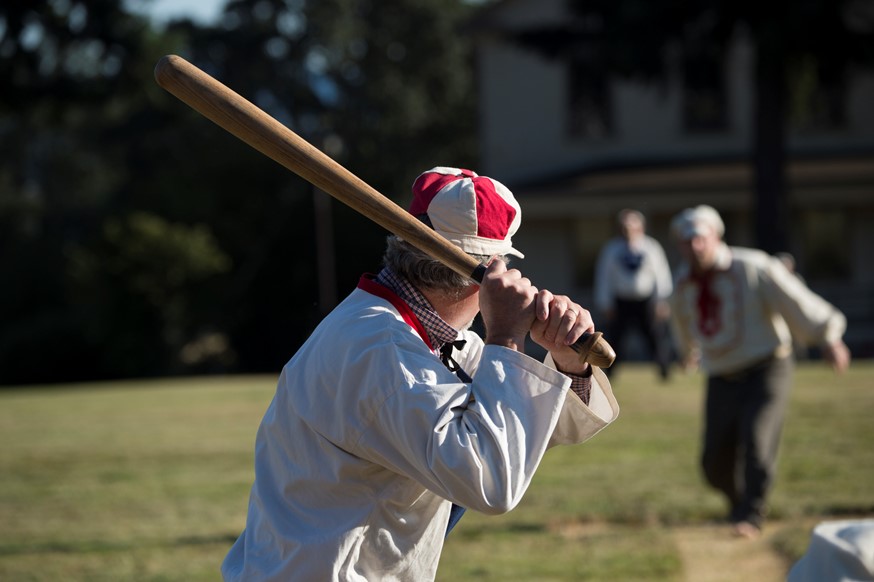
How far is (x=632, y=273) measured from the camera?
16.6 metres

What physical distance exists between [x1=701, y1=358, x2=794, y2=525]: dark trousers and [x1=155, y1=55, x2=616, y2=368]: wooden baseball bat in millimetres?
5539

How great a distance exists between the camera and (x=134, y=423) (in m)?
15.7

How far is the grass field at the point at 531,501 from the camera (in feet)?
24.4

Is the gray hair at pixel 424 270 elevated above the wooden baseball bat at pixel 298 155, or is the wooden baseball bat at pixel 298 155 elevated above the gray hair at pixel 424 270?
the wooden baseball bat at pixel 298 155

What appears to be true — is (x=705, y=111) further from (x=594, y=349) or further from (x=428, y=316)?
(x=594, y=349)

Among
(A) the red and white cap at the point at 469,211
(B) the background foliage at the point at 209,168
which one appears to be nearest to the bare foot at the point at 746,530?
(A) the red and white cap at the point at 469,211

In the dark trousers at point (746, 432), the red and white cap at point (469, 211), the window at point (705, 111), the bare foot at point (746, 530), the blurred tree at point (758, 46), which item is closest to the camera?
the red and white cap at point (469, 211)

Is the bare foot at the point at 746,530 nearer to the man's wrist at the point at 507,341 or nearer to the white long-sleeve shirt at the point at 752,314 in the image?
the white long-sleeve shirt at the point at 752,314

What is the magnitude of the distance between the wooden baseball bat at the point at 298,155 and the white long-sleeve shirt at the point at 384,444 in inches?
7.8

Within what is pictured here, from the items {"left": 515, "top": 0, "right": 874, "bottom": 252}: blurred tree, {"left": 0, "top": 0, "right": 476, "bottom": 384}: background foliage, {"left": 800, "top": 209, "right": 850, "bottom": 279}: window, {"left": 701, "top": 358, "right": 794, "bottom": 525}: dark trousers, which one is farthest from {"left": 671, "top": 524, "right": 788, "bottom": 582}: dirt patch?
{"left": 800, "top": 209, "right": 850, "bottom": 279}: window

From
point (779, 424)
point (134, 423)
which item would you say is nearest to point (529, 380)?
point (779, 424)

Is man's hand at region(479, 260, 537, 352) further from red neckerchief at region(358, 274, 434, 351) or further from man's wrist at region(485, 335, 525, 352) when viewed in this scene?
red neckerchief at region(358, 274, 434, 351)

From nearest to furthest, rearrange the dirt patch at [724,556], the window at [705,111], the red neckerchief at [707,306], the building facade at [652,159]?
the dirt patch at [724,556], the red neckerchief at [707,306], the building facade at [652,159], the window at [705,111]

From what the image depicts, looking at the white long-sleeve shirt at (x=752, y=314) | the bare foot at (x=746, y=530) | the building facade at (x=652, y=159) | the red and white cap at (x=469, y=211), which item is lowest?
the building facade at (x=652, y=159)
